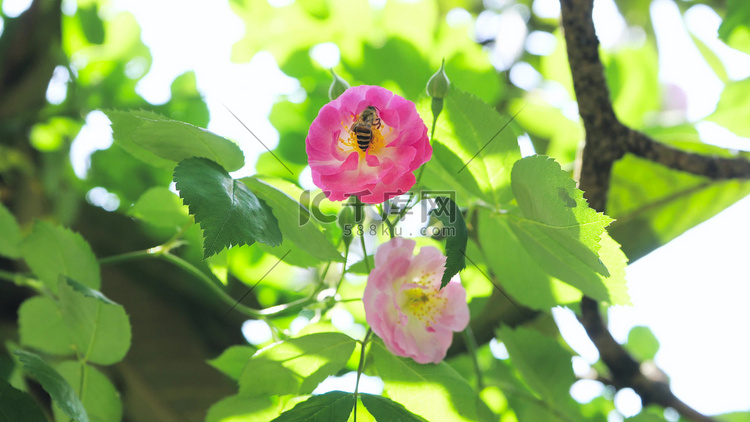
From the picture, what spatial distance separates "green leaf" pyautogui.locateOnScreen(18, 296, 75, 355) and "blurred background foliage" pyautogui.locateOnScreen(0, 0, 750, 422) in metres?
0.05

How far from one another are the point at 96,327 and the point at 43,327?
80 millimetres

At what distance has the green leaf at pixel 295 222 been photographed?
394mm

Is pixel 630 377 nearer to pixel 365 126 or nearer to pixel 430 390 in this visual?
pixel 430 390

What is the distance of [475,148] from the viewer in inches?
16.7

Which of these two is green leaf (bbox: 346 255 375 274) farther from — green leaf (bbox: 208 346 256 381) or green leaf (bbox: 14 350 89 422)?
green leaf (bbox: 14 350 89 422)

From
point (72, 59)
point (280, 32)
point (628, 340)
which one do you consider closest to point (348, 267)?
point (280, 32)

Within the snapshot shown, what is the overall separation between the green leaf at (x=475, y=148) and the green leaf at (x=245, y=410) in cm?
24

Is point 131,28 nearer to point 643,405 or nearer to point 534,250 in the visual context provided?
point 534,250

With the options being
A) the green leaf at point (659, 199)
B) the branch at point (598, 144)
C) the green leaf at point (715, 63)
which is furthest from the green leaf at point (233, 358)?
the green leaf at point (715, 63)

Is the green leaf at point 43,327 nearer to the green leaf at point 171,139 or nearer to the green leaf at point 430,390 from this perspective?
the green leaf at point 171,139

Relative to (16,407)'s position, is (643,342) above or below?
below

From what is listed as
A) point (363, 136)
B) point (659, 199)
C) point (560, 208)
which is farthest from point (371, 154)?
point (659, 199)

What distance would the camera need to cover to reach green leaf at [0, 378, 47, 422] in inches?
15.0

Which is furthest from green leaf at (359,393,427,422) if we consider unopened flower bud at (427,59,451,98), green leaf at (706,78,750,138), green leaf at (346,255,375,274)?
green leaf at (706,78,750,138)
